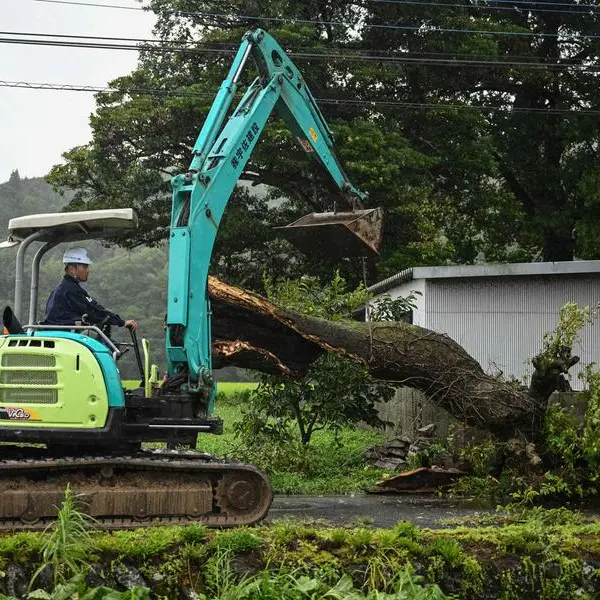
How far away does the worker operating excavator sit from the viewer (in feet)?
31.2

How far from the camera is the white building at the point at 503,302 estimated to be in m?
18.5

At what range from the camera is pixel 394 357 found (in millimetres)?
12750

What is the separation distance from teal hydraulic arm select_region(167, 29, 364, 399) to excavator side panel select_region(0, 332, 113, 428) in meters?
0.98

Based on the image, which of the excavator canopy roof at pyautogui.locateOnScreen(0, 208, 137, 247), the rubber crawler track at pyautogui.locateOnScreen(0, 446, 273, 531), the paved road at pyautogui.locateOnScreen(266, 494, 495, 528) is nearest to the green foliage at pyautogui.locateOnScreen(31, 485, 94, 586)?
the rubber crawler track at pyautogui.locateOnScreen(0, 446, 273, 531)

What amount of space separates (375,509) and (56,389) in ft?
13.3

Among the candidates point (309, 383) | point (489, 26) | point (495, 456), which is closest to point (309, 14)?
point (489, 26)

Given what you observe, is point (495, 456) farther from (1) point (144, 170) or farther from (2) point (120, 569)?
(1) point (144, 170)

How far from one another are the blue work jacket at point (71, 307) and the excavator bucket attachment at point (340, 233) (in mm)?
3553

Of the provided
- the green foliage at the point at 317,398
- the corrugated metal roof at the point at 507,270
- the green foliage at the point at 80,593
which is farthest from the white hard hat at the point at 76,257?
the corrugated metal roof at the point at 507,270

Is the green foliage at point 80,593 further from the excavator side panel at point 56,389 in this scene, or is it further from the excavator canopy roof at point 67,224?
the excavator canopy roof at point 67,224

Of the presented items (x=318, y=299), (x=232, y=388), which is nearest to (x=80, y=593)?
(x=318, y=299)

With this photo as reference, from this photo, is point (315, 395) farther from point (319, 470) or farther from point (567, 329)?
point (567, 329)

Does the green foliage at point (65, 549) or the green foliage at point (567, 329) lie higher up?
the green foliage at point (567, 329)

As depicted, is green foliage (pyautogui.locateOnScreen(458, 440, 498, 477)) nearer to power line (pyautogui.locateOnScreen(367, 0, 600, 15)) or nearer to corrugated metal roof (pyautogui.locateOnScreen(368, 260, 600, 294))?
corrugated metal roof (pyautogui.locateOnScreen(368, 260, 600, 294))
